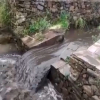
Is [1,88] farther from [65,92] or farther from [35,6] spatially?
[35,6]

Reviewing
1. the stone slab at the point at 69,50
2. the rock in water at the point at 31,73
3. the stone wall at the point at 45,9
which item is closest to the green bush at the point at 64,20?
the stone wall at the point at 45,9

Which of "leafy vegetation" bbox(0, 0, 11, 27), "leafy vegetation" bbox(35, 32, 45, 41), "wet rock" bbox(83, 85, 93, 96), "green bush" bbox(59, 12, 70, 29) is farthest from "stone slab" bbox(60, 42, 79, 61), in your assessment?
"leafy vegetation" bbox(0, 0, 11, 27)

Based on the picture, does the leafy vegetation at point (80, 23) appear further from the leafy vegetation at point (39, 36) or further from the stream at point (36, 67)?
the leafy vegetation at point (39, 36)

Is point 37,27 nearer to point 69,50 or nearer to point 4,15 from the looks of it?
point 4,15

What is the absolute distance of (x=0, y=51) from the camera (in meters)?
6.02

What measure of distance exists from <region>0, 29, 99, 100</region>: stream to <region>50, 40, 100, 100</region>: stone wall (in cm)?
22

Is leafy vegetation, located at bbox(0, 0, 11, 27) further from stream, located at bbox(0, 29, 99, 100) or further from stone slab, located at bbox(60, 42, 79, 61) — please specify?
stone slab, located at bbox(60, 42, 79, 61)

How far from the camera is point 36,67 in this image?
465cm

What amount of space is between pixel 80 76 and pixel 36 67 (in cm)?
131

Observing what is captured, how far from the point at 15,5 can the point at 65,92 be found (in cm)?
315

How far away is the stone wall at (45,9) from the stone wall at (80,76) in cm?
223

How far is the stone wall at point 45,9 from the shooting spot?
609 centimetres

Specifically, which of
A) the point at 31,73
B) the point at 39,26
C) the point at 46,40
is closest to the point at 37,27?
the point at 39,26

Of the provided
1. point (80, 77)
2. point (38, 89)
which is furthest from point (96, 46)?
point (38, 89)
